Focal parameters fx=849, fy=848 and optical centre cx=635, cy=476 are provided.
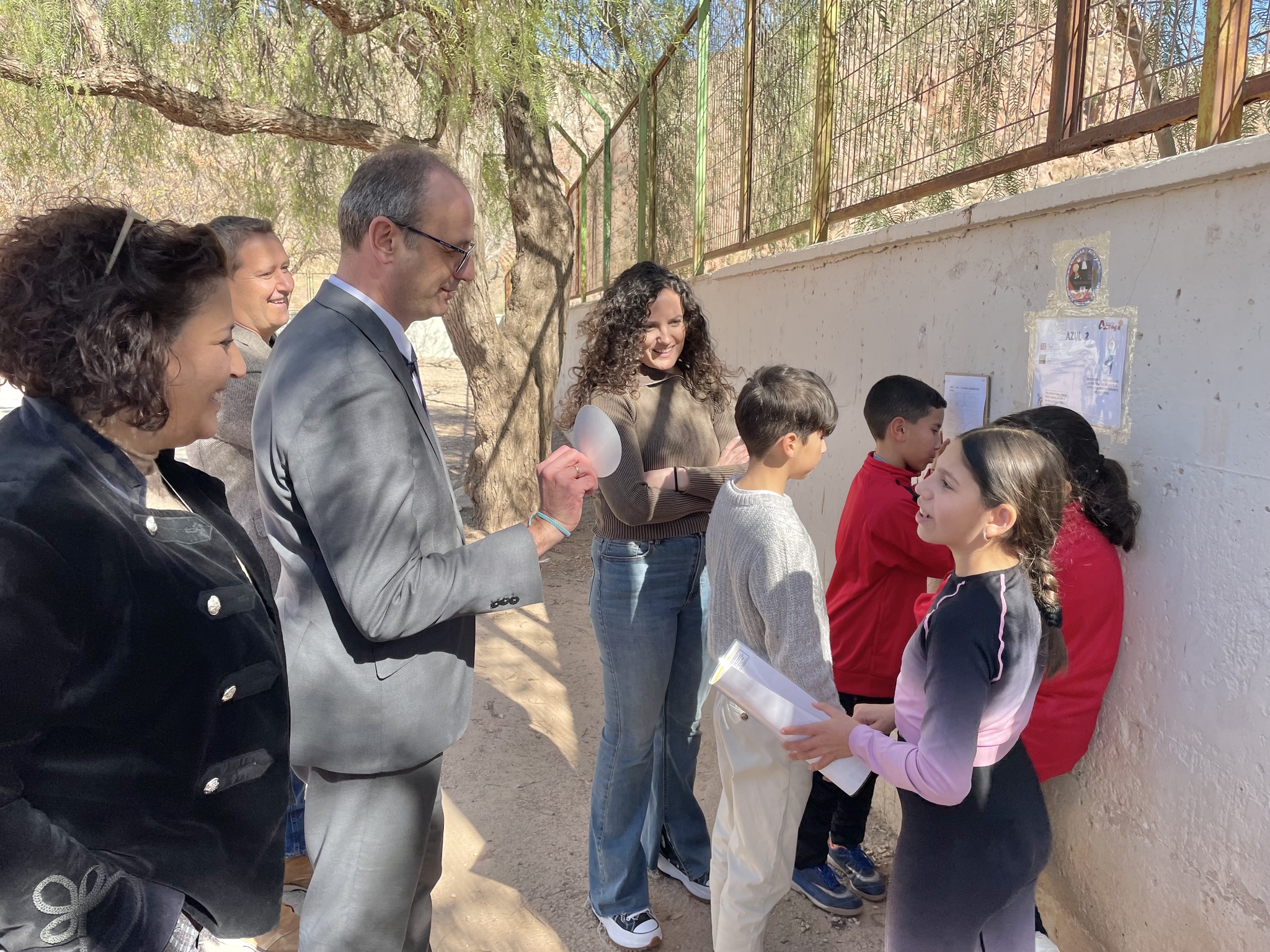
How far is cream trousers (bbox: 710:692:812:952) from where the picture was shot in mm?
1914

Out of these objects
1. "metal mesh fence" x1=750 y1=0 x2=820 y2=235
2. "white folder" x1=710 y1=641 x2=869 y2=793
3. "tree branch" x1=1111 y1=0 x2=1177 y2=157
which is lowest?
"white folder" x1=710 y1=641 x2=869 y2=793

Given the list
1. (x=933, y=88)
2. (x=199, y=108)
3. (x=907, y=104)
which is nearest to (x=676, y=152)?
(x=199, y=108)

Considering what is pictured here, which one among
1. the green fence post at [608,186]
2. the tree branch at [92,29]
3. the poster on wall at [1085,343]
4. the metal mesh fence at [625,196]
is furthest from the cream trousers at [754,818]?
the green fence post at [608,186]

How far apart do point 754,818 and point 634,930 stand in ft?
2.42

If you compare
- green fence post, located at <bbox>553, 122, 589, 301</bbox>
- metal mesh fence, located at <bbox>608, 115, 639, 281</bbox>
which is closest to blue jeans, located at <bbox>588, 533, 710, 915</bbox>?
metal mesh fence, located at <bbox>608, 115, 639, 281</bbox>

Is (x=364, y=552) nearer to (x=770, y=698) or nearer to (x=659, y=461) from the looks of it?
(x=770, y=698)

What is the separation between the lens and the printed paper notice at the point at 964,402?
7.98ft

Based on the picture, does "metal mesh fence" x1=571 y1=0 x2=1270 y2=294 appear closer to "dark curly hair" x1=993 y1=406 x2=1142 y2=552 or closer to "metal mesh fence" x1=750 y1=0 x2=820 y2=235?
"metal mesh fence" x1=750 y1=0 x2=820 y2=235

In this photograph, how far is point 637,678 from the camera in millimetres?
2330

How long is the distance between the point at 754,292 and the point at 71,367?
3992 mm

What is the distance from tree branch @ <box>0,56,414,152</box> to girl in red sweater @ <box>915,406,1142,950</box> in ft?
12.8

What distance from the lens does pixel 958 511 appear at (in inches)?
61.6

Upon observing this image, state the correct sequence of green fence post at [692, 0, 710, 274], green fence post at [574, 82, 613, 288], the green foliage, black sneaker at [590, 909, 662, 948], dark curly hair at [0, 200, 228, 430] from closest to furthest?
dark curly hair at [0, 200, 228, 430] → black sneaker at [590, 909, 662, 948] → the green foliage → green fence post at [692, 0, 710, 274] → green fence post at [574, 82, 613, 288]

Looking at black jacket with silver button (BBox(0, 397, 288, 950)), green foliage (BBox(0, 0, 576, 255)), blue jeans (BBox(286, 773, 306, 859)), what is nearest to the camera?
black jacket with silver button (BBox(0, 397, 288, 950))
